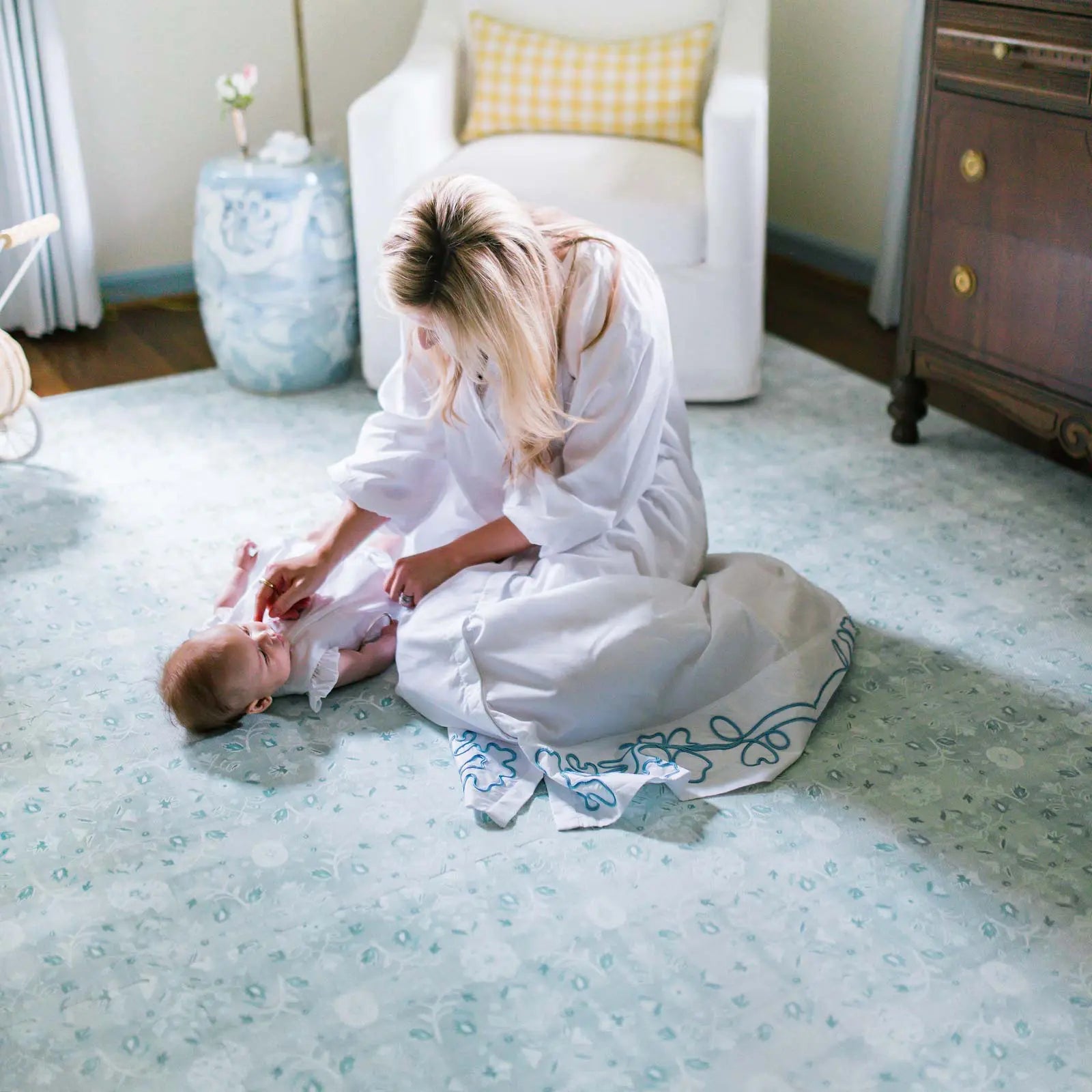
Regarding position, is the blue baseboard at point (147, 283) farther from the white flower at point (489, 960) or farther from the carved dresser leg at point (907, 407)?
the white flower at point (489, 960)

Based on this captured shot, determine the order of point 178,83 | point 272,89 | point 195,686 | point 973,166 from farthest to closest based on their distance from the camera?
point 272,89, point 178,83, point 973,166, point 195,686

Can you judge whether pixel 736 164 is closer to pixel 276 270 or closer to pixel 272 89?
pixel 276 270

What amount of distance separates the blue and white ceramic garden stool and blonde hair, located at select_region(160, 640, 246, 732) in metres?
1.29

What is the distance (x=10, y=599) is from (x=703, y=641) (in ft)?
3.80

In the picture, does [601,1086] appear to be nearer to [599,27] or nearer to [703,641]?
[703,641]

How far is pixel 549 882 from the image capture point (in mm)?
1481

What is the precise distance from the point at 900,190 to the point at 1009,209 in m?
1.00

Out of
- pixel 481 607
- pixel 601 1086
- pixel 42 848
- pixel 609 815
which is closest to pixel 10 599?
pixel 42 848

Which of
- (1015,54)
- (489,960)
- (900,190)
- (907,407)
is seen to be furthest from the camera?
(900,190)

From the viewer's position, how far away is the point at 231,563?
7.29 feet

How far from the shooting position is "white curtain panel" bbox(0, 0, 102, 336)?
10.2 feet

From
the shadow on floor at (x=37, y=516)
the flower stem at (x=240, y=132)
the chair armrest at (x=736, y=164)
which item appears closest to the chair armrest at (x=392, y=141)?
the flower stem at (x=240, y=132)

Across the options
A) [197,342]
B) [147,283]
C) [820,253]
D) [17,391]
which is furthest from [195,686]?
[820,253]

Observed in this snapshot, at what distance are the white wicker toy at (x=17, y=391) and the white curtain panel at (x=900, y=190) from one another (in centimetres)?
194
